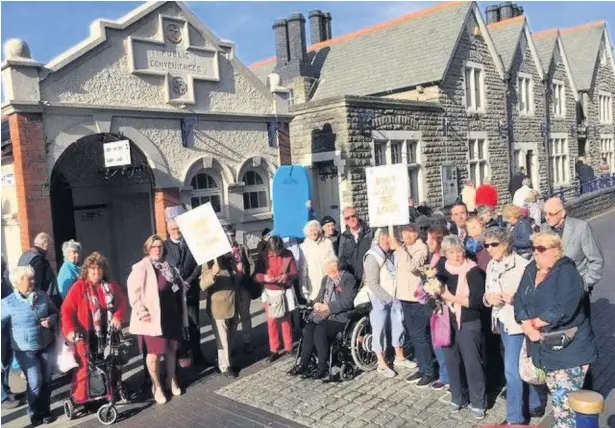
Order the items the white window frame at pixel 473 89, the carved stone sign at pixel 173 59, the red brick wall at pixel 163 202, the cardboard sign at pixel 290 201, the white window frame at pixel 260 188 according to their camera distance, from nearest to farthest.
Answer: the carved stone sign at pixel 173 59, the red brick wall at pixel 163 202, the cardboard sign at pixel 290 201, the white window frame at pixel 260 188, the white window frame at pixel 473 89

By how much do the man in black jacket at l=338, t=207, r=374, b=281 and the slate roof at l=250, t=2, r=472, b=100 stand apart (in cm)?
1002

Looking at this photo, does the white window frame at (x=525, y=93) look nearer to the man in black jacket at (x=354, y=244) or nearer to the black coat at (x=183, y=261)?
the man in black jacket at (x=354, y=244)

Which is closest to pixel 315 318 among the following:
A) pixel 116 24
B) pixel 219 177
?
pixel 219 177

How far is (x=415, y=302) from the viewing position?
5699mm

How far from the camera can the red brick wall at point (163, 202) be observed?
9.27 metres

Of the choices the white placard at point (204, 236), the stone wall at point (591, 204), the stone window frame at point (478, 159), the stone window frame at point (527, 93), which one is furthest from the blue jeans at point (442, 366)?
the stone window frame at point (527, 93)

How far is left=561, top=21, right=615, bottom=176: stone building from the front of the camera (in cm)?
2702

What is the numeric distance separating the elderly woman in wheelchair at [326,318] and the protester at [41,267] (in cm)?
294

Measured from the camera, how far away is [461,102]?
56.7 feet

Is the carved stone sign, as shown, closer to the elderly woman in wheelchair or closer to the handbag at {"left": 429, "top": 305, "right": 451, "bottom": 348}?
the elderly woman in wheelchair

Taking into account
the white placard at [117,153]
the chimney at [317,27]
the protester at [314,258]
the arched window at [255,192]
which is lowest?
the protester at [314,258]

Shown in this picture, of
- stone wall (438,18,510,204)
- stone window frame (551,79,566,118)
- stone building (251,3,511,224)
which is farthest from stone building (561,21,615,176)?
stone building (251,3,511,224)

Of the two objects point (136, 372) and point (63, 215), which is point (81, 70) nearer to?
point (63, 215)

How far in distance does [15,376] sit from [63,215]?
9.47 ft
